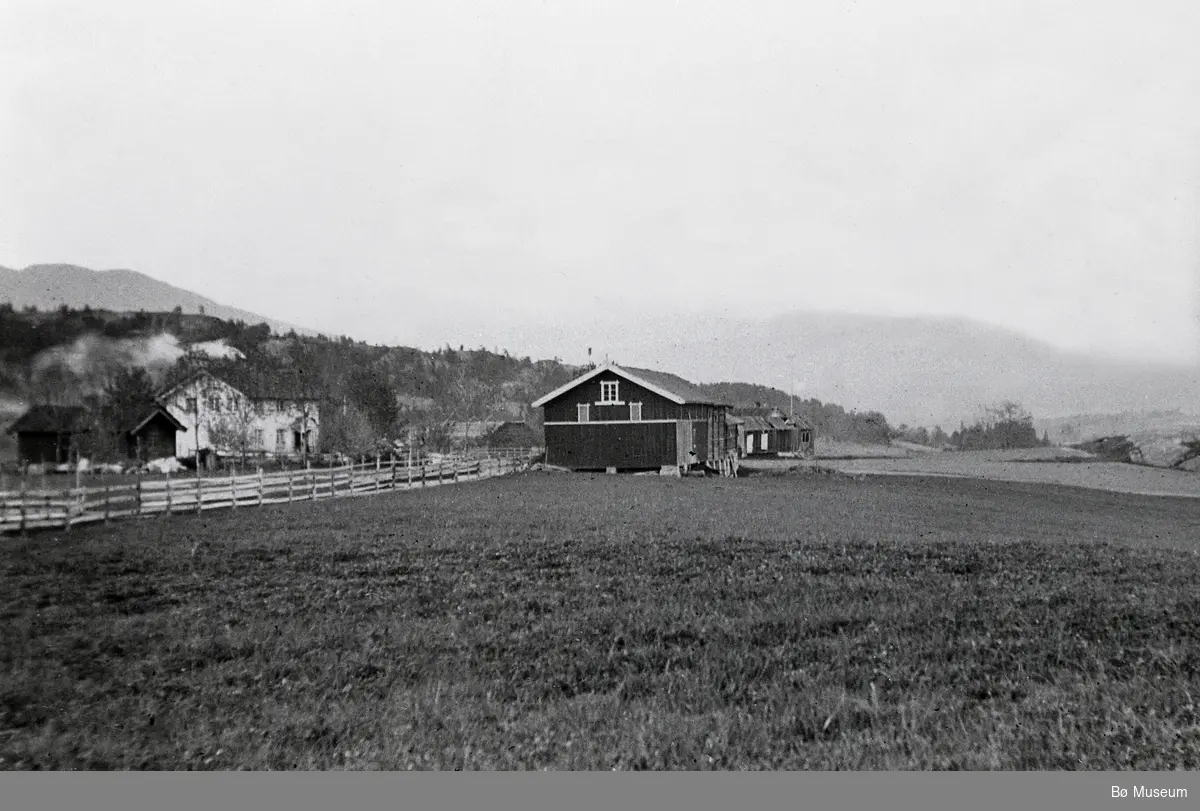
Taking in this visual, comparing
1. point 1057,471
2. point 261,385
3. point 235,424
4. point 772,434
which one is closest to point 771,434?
point 772,434

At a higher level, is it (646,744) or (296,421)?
(296,421)

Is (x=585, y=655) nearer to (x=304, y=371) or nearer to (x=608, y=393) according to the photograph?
(x=608, y=393)

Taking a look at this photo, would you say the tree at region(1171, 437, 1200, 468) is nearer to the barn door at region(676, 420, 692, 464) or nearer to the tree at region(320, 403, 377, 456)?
the barn door at region(676, 420, 692, 464)

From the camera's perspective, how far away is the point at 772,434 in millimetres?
87312

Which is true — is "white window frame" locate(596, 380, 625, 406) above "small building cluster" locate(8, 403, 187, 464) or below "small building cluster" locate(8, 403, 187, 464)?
above

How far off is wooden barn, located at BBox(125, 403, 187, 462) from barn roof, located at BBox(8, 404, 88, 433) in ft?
9.49

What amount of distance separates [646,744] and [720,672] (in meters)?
1.71

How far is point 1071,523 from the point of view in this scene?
21.8 metres

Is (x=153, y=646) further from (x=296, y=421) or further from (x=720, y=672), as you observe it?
(x=296, y=421)

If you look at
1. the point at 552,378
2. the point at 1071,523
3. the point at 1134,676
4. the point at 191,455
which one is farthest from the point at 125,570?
the point at 552,378

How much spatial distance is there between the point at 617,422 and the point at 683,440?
4168 millimetres

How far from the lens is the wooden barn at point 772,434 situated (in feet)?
279

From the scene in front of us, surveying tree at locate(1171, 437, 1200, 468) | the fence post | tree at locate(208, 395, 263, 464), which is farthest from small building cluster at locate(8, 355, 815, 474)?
tree at locate(1171, 437, 1200, 468)

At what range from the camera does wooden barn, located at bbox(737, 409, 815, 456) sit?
85.2 meters
